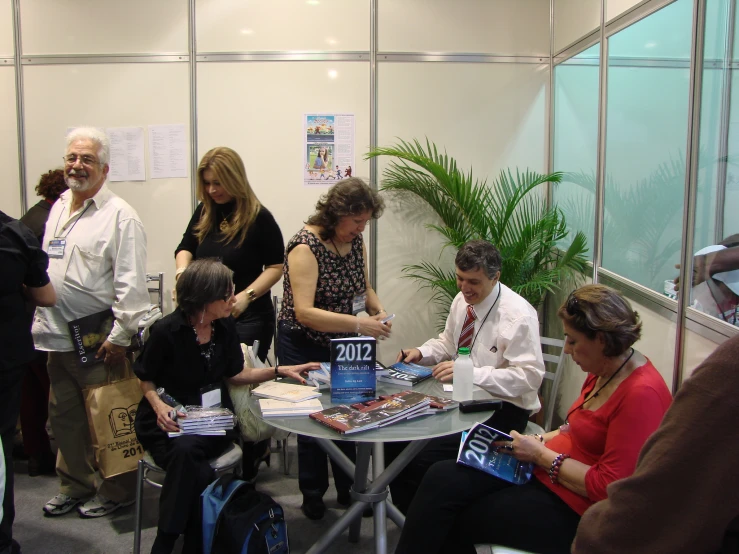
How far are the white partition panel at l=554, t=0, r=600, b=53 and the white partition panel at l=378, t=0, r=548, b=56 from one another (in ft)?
0.35

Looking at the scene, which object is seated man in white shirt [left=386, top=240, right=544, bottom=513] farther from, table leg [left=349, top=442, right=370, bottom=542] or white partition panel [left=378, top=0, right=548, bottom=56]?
white partition panel [left=378, top=0, right=548, bottom=56]

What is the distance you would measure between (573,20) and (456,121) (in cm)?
88

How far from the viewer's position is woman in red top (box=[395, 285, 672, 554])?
174 centimetres

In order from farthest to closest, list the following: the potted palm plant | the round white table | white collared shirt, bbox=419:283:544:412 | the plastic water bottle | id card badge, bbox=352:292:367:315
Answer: the potted palm plant, id card badge, bbox=352:292:367:315, white collared shirt, bbox=419:283:544:412, the plastic water bottle, the round white table

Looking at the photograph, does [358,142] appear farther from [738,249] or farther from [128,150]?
[738,249]

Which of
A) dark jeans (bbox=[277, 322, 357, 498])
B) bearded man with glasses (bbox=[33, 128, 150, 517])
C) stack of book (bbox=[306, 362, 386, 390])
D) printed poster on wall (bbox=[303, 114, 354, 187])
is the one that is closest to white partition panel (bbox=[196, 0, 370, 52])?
printed poster on wall (bbox=[303, 114, 354, 187])

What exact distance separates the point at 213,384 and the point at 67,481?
44.5 inches

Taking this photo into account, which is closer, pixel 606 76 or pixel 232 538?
pixel 232 538

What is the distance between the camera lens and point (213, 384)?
2.60 m

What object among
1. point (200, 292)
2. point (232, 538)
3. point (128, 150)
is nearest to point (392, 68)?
point (128, 150)

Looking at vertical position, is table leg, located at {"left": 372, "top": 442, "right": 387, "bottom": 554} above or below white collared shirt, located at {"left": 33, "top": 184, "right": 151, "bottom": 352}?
below

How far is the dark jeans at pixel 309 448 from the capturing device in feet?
9.46

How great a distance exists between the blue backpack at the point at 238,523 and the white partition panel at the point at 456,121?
7.00 feet

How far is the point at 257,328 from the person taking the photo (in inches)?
130
